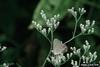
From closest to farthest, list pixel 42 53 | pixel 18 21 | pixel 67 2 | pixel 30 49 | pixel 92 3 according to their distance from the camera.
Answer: pixel 67 2 < pixel 92 3 < pixel 42 53 < pixel 30 49 < pixel 18 21

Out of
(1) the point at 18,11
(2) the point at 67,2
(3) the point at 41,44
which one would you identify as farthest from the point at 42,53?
(2) the point at 67,2

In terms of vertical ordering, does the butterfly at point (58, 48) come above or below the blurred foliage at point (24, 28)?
below

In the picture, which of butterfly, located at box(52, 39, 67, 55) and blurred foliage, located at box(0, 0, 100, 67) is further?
blurred foliage, located at box(0, 0, 100, 67)

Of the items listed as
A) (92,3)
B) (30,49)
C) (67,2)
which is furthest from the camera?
(30,49)

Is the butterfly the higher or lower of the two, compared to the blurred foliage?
lower

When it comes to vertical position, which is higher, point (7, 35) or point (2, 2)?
point (2, 2)

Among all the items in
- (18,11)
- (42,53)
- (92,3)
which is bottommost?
(42,53)

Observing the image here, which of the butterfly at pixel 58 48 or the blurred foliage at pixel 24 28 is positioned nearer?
the butterfly at pixel 58 48

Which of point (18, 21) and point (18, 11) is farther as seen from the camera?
point (18, 21)

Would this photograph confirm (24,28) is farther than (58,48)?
Yes

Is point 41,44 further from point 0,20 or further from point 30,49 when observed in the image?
point 0,20

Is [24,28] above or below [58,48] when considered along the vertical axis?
above
